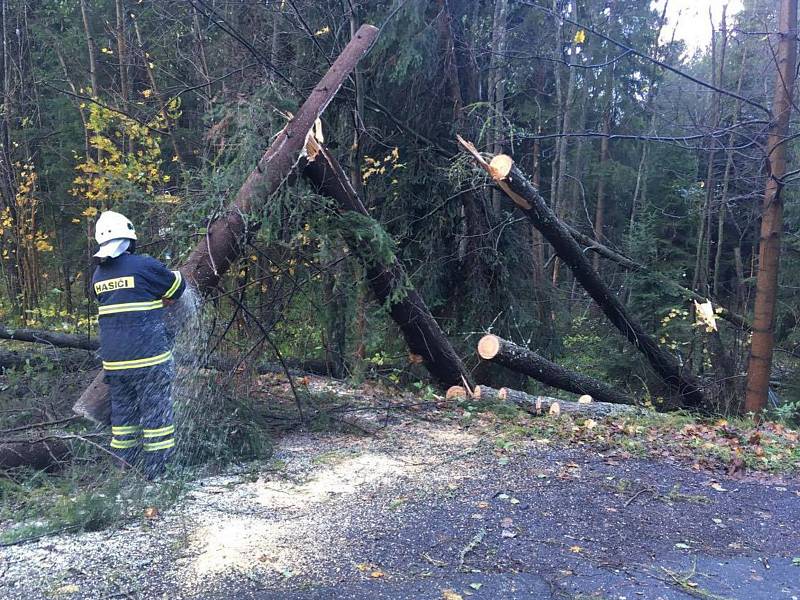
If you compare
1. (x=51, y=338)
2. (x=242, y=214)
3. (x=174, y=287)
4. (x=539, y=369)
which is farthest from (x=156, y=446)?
(x=539, y=369)

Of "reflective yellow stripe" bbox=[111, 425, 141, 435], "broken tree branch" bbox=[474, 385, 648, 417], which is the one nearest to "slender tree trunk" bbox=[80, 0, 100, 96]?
"reflective yellow stripe" bbox=[111, 425, 141, 435]

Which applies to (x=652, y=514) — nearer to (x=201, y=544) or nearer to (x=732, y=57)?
(x=201, y=544)

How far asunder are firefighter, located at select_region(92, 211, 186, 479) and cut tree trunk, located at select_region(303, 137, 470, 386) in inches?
72.6

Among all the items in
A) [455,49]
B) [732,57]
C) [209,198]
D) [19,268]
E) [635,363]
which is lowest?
[635,363]

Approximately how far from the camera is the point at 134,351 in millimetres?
4180

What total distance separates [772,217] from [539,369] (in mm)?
4130

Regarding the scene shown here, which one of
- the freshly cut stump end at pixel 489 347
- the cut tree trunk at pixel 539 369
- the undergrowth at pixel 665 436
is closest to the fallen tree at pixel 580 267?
the cut tree trunk at pixel 539 369

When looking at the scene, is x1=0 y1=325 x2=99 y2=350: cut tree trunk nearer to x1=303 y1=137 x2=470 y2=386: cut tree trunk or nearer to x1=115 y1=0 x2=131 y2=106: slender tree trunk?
x1=303 y1=137 x2=470 y2=386: cut tree trunk

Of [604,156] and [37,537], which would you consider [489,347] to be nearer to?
[37,537]

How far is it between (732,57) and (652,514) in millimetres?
19254

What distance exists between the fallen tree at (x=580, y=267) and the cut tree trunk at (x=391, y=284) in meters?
1.84

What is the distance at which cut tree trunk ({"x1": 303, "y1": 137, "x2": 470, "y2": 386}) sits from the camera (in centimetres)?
569

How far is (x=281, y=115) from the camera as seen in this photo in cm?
573

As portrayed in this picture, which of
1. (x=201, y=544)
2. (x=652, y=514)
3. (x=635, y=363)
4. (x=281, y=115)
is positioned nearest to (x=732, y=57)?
(x=635, y=363)
